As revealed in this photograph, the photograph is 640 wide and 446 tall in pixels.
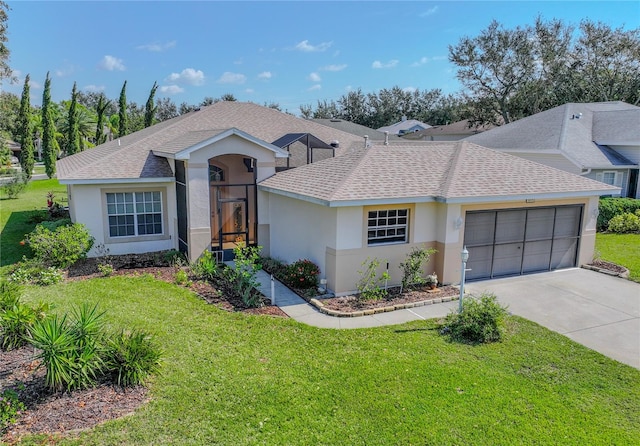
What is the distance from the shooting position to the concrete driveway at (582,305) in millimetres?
9617

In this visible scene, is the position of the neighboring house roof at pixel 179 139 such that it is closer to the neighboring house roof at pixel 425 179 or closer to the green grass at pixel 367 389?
the neighboring house roof at pixel 425 179

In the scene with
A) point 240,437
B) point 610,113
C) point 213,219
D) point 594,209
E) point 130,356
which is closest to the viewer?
point 240,437

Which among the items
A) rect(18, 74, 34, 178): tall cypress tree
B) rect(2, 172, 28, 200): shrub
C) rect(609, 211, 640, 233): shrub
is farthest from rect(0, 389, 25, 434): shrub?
rect(18, 74, 34, 178): tall cypress tree

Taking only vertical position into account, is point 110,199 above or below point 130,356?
above

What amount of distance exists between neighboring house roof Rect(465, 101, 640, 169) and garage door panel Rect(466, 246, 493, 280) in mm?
12164

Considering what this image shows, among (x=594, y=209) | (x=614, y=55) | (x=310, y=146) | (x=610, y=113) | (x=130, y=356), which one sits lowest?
(x=130, y=356)

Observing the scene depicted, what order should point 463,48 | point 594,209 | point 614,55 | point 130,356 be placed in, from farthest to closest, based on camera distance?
point 463,48, point 614,55, point 594,209, point 130,356

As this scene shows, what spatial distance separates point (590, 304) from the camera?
38.7 ft

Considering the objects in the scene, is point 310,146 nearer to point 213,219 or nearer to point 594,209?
point 213,219

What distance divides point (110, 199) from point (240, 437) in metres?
11.6

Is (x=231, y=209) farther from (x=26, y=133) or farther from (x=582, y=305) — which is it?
(x=26, y=133)

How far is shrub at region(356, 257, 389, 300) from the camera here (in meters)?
11.9

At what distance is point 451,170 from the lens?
14.1 meters

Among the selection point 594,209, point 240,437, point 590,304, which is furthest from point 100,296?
point 594,209
